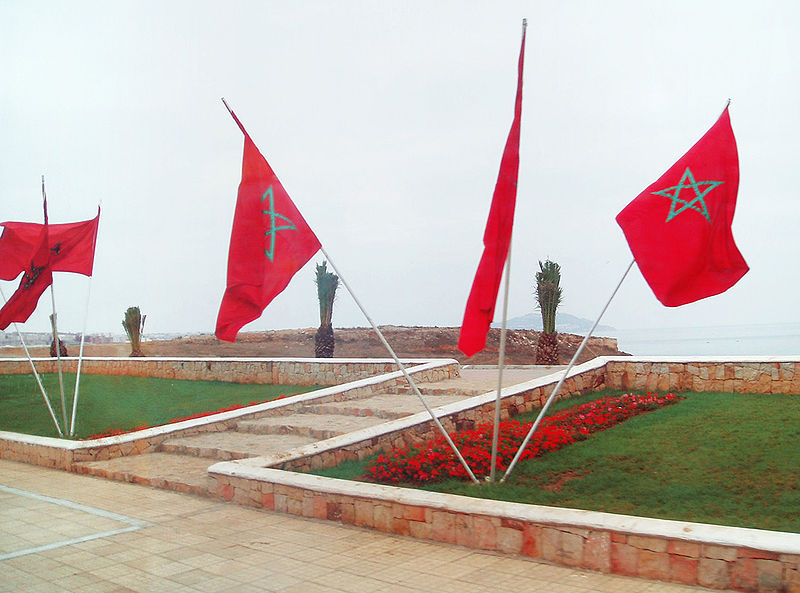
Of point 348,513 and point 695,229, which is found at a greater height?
point 695,229

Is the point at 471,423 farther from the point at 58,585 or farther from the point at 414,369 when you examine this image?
the point at 58,585

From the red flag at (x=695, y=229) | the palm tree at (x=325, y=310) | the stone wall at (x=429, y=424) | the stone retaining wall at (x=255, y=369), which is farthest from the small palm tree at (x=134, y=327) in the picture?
the red flag at (x=695, y=229)

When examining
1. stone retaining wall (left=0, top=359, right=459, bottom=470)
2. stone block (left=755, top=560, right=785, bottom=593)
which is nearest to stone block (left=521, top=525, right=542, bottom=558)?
stone block (left=755, top=560, right=785, bottom=593)

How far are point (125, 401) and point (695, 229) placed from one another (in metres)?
13.4

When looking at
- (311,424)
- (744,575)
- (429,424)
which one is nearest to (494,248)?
(744,575)

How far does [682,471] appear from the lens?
276 inches

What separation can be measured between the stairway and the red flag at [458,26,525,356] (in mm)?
3659

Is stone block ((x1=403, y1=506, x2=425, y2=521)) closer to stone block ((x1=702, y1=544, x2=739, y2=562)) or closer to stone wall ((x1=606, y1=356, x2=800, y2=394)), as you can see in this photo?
stone block ((x1=702, y1=544, x2=739, y2=562))

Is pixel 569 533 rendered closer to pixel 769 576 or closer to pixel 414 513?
pixel 769 576

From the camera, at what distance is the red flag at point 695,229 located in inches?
252

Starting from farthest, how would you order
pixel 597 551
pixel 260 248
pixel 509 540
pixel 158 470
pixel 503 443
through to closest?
pixel 158 470 → pixel 503 443 → pixel 260 248 → pixel 509 540 → pixel 597 551

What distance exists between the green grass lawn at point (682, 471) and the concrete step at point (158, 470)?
1772 mm

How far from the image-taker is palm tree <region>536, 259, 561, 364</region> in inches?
830

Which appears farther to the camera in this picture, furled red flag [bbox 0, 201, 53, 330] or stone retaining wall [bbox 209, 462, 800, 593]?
furled red flag [bbox 0, 201, 53, 330]
